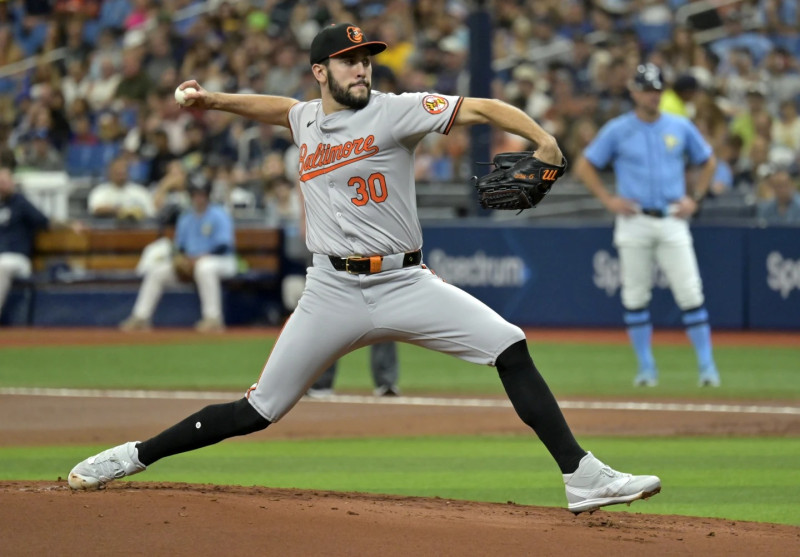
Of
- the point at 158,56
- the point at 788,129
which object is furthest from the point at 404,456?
the point at 158,56

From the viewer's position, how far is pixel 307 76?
67.3 ft

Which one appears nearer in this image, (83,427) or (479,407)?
(83,427)

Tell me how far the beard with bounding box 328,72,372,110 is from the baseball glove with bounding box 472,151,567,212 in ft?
1.96

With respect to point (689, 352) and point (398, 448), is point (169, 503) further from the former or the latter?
point (689, 352)

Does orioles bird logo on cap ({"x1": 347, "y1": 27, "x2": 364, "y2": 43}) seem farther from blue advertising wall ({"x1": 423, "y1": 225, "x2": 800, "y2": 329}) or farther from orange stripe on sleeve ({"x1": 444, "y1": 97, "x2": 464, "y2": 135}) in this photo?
blue advertising wall ({"x1": 423, "y1": 225, "x2": 800, "y2": 329})

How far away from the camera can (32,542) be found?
538 centimetres

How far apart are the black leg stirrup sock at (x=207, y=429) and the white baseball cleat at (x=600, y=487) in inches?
54.6

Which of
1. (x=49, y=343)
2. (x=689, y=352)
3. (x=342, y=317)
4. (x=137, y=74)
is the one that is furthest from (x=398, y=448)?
(x=137, y=74)

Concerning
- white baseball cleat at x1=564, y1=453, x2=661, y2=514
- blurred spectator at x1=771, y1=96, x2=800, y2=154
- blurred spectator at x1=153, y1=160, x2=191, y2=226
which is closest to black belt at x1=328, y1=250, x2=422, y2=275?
white baseball cleat at x1=564, y1=453, x2=661, y2=514

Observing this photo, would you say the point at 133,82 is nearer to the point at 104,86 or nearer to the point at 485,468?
the point at 104,86

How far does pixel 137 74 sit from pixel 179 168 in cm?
360

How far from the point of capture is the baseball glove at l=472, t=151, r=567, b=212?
19.4 ft

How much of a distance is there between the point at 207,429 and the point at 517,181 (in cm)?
178

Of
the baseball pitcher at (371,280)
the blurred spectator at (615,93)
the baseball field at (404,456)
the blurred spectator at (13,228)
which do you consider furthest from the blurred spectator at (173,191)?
the baseball pitcher at (371,280)
